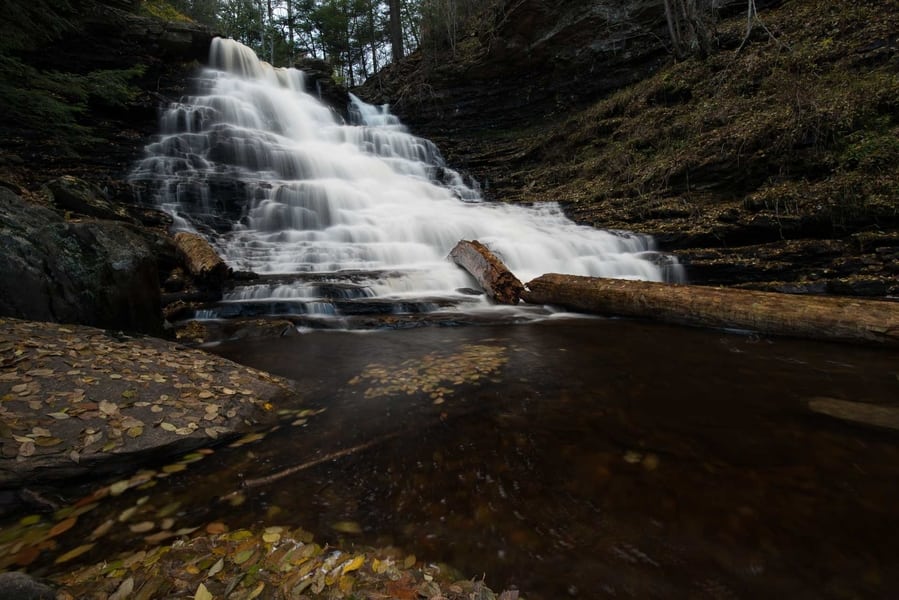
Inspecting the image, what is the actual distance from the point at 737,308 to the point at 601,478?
4.59 meters

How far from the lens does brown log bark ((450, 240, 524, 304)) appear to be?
784 cm

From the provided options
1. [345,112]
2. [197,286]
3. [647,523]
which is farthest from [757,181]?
[345,112]

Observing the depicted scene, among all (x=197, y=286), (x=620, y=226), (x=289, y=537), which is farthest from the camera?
(x=620, y=226)

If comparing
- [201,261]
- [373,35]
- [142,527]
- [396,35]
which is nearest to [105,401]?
[142,527]

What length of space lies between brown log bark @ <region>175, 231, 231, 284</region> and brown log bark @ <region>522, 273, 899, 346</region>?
653cm

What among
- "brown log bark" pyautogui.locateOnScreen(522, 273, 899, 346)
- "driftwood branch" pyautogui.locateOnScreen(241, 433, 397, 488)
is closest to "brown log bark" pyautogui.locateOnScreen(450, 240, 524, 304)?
"brown log bark" pyautogui.locateOnScreen(522, 273, 899, 346)

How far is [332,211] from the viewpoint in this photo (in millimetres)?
12938

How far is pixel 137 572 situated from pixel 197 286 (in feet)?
23.2

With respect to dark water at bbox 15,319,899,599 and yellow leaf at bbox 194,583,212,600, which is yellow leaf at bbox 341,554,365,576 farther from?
yellow leaf at bbox 194,583,212,600

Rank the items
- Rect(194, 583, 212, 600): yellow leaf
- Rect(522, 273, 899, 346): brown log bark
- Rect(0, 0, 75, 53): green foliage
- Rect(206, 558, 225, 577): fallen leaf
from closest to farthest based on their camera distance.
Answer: Rect(194, 583, 212, 600): yellow leaf → Rect(206, 558, 225, 577): fallen leaf → Rect(522, 273, 899, 346): brown log bark → Rect(0, 0, 75, 53): green foliage

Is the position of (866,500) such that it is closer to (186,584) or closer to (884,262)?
(186,584)

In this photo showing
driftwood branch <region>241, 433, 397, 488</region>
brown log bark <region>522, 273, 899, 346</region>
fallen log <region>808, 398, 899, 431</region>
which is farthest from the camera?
brown log bark <region>522, 273, 899, 346</region>

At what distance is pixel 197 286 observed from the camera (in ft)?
24.3

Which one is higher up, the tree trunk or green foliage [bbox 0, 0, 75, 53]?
the tree trunk
